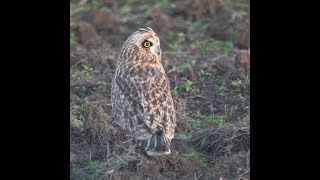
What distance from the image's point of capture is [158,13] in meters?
15.1

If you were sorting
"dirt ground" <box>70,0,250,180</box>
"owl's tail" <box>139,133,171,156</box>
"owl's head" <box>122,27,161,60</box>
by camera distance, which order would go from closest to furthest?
"owl's tail" <box>139,133,171,156</box>
"dirt ground" <box>70,0,250,180</box>
"owl's head" <box>122,27,161,60</box>

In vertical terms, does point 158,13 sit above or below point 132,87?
above

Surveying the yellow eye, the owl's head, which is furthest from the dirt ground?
the yellow eye

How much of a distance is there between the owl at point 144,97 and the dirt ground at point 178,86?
197 millimetres

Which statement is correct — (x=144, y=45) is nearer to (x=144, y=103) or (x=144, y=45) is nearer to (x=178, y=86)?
(x=144, y=103)

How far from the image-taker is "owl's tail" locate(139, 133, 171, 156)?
10.1 metres

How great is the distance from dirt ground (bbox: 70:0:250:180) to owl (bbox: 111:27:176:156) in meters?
0.20

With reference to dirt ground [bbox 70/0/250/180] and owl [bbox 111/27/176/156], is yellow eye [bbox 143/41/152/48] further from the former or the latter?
dirt ground [bbox 70/0/250/180]

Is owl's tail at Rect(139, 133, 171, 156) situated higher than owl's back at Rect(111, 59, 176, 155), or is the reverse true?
owl's back at Rect(111, 59, 176, 155)

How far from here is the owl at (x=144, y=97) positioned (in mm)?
10297

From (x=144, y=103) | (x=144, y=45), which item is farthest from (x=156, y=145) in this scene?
(x=144, y=45)
